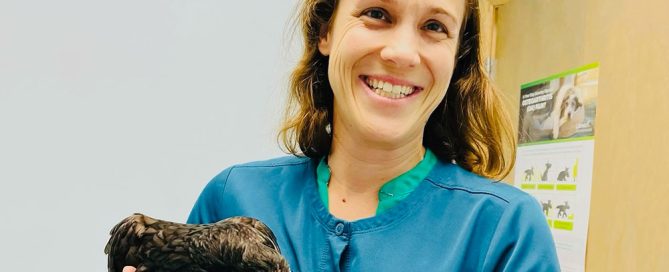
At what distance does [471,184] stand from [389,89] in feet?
0.53

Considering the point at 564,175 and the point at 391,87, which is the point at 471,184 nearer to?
the point at 391,87

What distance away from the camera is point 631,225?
3.75 feet

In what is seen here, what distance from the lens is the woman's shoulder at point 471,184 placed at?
0.81 metres

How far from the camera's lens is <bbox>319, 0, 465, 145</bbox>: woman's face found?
0.80 meters

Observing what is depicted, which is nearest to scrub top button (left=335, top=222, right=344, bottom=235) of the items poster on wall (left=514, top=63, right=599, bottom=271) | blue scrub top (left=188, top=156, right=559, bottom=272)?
blue scrub top (left=188, top=156, right=559, bottom=272)

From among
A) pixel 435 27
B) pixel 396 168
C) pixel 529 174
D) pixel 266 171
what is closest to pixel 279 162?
pixel 266 171

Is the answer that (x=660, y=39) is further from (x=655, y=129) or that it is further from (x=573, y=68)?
(x=573, y=68)

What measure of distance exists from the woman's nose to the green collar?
155 millimetres

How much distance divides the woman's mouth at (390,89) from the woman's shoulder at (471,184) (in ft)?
0.41

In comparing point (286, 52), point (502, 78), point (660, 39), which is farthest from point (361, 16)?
point (502, 78)

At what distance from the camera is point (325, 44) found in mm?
930

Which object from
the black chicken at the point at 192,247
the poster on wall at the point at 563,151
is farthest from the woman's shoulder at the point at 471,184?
the poster on wall at the point at 563,151

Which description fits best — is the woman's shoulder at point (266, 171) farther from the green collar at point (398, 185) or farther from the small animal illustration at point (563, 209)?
the small animal illustration at point (563, 209)

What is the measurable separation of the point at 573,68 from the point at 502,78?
0.36m
